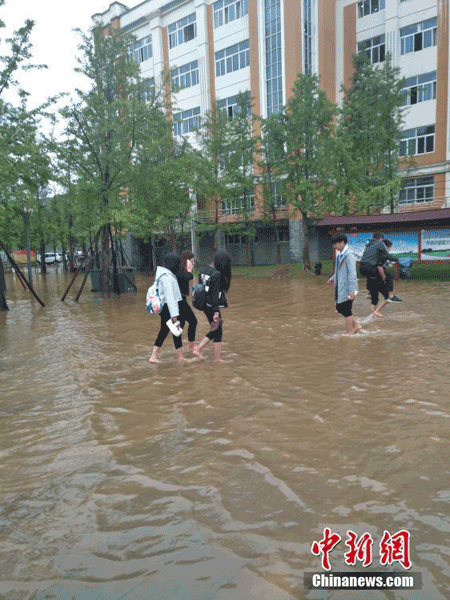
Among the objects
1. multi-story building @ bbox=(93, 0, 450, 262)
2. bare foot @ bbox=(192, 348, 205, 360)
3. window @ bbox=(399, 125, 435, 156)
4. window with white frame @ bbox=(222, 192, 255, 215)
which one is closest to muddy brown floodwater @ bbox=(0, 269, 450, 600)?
bare foot @ bbox=(192, 348, 205, 360)

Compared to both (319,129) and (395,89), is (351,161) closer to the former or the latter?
(319,129)

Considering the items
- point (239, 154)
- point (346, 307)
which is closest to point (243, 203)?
point (239, 154)

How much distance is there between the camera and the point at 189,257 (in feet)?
25.8

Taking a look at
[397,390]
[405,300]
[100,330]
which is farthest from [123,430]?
[405,300]

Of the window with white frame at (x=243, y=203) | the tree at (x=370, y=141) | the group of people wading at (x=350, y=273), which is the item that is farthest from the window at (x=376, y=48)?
the group of people wading at (x=350, y=273)

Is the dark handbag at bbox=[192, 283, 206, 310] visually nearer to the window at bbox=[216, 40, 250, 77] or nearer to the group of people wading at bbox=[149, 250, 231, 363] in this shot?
the group of people wading at bbox=[149, 250, 231, 363]

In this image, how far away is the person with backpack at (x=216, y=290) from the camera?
24.7 feet

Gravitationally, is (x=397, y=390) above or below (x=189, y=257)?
below

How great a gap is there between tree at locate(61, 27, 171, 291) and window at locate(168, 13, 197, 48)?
26.7 meters

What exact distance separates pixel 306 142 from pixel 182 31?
84.7ft

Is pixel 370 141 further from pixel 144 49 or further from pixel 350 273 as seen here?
pixel 144 49

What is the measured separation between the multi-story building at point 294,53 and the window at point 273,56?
85mm

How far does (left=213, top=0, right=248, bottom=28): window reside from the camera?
134ft

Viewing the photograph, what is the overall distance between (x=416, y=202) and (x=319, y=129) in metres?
12.2
